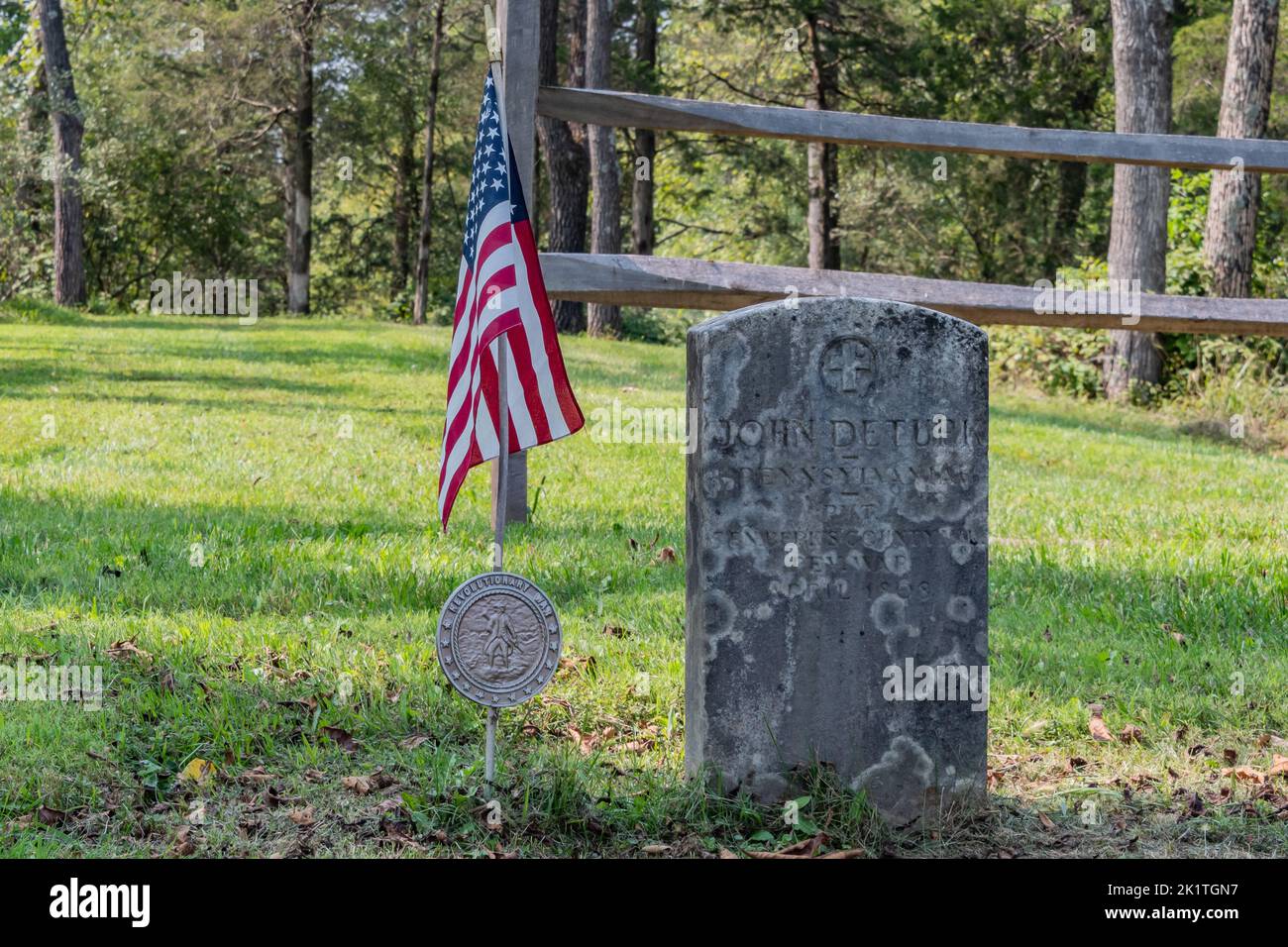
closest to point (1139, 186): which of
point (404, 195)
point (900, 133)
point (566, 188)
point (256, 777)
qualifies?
point (566, 188)

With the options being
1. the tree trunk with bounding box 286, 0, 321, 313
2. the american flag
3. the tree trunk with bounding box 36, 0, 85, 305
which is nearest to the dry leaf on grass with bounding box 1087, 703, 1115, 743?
the american flag

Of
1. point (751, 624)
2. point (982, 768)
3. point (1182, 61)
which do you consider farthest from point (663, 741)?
point (1182, 61)

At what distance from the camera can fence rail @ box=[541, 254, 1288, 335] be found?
16.5 feet

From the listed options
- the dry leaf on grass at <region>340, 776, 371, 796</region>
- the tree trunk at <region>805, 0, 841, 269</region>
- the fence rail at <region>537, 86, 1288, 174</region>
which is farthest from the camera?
the tree trunk at <region>805, 0, 841, 269</region>

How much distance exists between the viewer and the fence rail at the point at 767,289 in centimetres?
504

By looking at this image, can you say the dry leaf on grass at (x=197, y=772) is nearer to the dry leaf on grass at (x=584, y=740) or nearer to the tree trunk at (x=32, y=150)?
the dry leaf on grass at (x=584, y=740)

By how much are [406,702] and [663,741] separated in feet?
2.94

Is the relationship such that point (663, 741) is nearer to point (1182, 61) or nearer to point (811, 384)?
point (811, 384)

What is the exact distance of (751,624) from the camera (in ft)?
11.9

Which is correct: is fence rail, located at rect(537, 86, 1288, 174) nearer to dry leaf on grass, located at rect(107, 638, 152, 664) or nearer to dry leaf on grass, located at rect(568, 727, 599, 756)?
dry leaf on grass, located at rect(568, 727, 599, 756)

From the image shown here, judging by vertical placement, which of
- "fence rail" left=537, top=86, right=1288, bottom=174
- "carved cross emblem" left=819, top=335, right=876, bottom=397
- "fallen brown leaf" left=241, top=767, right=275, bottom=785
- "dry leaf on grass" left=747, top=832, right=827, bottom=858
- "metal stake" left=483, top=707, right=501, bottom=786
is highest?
"fence rail" left=537, top=86, right=1288, bottom=174

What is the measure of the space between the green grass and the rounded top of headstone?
1340 millimetres

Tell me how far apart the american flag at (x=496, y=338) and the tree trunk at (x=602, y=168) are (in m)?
16.9

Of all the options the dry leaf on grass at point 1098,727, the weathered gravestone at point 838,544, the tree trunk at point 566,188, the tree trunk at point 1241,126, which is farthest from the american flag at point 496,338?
the tree trunk at point 566,188
